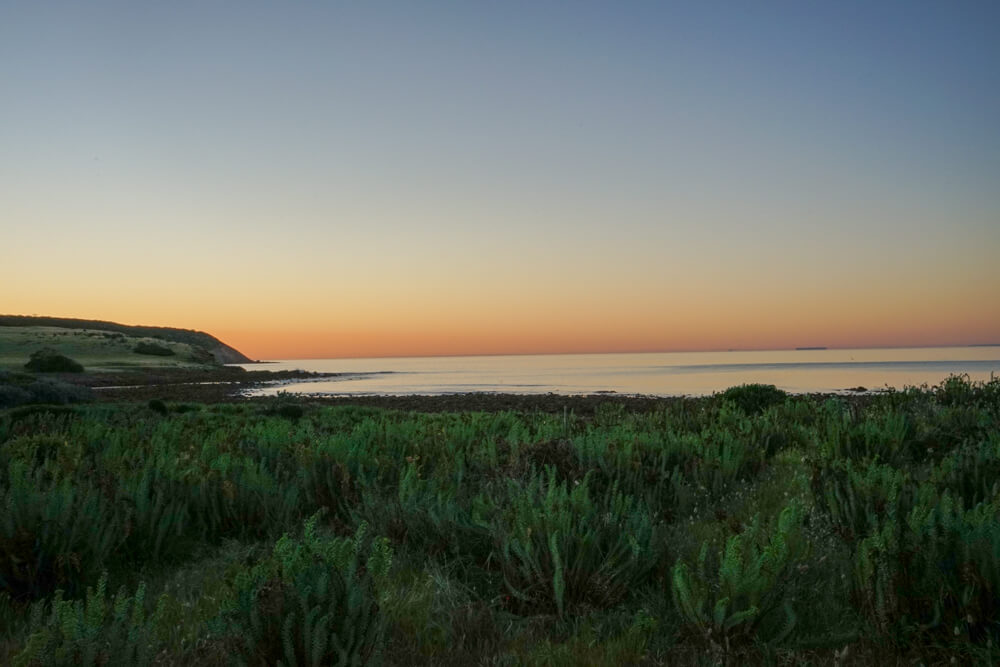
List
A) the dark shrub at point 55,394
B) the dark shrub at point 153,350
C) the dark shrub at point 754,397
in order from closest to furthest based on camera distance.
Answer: the dark shrub at point 754,397 → the dark shrub at point 55,394 → the dark shrub at point 153,350

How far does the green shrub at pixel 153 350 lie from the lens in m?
81.5

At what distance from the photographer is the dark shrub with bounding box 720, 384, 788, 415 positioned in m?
15.6

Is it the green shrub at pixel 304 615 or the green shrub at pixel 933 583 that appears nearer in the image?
the green shrub at pixel 304 615

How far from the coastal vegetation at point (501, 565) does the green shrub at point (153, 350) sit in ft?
272

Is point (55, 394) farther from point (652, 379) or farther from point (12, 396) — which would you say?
point (652, 379)

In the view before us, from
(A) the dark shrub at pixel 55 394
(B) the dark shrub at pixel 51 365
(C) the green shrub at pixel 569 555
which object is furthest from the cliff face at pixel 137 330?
(C) the green shrub at pixel 569 555

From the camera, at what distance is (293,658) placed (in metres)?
2.79

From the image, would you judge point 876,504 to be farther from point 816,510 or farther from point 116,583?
point 116,583

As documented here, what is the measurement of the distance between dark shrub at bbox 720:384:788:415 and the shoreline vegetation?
7.87 m

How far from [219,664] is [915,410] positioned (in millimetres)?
10866

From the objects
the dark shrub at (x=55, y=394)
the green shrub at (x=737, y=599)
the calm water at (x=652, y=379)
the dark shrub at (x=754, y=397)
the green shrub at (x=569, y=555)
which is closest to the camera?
the green shrub at (x=737, y=599)

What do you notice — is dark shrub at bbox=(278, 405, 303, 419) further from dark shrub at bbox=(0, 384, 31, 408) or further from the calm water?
the calm water

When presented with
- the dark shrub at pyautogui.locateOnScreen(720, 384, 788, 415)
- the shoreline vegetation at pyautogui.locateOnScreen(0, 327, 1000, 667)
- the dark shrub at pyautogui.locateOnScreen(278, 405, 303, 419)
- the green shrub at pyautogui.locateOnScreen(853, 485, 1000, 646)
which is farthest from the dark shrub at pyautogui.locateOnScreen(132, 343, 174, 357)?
the green shrub at pyautogui.locateOnScreen(853, 485, 1000, 646)

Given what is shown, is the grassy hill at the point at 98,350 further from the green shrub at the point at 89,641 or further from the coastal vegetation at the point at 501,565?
the green shrub at the point at 89,641
